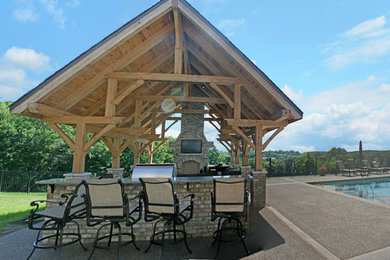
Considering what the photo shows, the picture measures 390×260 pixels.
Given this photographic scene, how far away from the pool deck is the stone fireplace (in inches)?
294

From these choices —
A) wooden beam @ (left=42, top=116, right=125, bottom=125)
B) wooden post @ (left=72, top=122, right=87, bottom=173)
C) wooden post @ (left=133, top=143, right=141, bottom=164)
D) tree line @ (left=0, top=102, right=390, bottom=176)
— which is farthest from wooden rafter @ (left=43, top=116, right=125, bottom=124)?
tree line @ (left=0, top=102, right=390, bottom=176)

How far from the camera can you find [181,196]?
3.86 meters

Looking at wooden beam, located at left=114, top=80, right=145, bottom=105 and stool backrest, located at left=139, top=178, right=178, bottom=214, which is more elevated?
wooden beam, located at left=114, top=80, right=145, bottom=105

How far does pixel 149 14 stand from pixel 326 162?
52.9 ft

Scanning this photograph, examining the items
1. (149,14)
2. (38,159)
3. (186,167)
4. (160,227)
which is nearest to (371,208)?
(160,227)

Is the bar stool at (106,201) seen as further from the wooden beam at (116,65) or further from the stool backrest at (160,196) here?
the wooden beam at (116,65)

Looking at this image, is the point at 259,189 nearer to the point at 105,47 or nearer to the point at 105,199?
the point at 105,199

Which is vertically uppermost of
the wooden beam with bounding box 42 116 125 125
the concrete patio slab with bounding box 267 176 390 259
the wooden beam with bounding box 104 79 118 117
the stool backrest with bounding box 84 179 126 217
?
the wooden beam with bounding box 104 79 118 117

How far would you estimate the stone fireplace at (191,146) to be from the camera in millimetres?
12336

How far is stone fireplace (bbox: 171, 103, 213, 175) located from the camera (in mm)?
12336

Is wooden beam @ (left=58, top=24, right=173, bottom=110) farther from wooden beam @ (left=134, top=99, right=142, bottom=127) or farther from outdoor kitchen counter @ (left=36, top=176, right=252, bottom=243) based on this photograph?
wooden beam @ (left=134, top=99, right=142, bottom=127)

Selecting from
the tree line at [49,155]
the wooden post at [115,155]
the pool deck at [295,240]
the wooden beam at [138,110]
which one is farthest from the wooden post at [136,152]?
the tree line at [49,155]

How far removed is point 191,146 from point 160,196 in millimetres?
9844

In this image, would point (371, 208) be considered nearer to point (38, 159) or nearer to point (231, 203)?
point (231, 203)
